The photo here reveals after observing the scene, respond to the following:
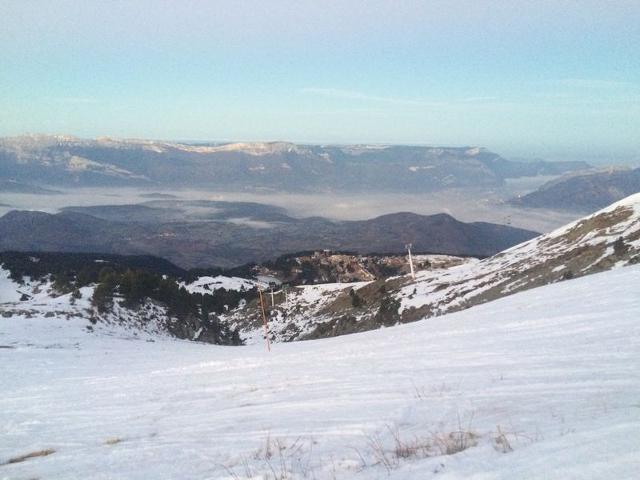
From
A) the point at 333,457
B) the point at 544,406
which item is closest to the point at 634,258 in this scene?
the point at 544,406

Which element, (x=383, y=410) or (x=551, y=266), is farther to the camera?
(x=551, y=266)

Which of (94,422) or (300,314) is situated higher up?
(94,422)

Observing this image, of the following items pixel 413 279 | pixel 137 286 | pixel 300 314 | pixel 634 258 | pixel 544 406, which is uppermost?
pixel 544 406

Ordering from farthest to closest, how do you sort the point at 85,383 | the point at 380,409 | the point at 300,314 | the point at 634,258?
1. the point at 300,314
2. the point at 634,258
3. the point at 85,383
4. the point at 380,409

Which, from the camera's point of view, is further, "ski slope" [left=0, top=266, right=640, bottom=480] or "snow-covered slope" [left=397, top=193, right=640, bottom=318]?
"snow-covered slope" [left=397, top=193, right=640, bottom=318]

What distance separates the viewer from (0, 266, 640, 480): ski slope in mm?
4309

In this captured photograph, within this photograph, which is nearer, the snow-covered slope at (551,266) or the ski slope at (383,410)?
the ski slope at (383,410)

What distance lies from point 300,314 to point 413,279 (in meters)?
19.6

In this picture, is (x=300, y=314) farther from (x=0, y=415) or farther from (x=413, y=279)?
(x=0, y=415)

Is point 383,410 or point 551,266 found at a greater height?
point 383,410

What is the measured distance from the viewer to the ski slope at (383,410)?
4.31m

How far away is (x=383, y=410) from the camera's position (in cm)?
647

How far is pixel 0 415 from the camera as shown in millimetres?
9289

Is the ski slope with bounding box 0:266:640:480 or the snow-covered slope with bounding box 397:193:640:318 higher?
the ski slope with bounding box 0:266:640:480
